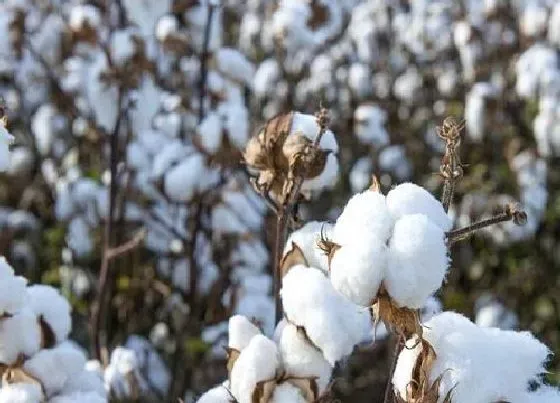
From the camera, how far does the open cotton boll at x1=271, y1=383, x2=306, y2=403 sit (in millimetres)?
956

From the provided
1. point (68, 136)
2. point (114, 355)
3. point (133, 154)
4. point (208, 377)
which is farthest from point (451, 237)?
point (68, 136)

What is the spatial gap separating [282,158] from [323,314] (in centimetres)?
26

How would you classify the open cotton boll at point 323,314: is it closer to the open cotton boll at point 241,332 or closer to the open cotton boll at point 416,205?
the open cotton boll at point 241,332

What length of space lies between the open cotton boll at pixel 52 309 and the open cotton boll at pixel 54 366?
5cm

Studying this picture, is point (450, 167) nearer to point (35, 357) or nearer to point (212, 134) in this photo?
point (35, 357)

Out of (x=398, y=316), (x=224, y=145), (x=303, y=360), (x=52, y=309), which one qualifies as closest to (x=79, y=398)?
(x=52, y=309)

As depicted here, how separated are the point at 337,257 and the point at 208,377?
165 cm

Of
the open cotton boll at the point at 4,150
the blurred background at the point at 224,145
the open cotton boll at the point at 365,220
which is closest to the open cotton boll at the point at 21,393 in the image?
the open cotton boll at the point at 4,150

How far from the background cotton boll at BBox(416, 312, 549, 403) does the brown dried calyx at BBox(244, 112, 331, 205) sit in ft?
1.03

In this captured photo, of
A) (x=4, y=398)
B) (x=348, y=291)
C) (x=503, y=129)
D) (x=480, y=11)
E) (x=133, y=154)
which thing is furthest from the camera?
(x=480, y=11)

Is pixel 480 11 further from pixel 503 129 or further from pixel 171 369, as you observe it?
pixel 171 369

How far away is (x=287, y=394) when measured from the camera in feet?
3.15

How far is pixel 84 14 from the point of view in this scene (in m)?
2.48

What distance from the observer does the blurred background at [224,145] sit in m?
2.30
